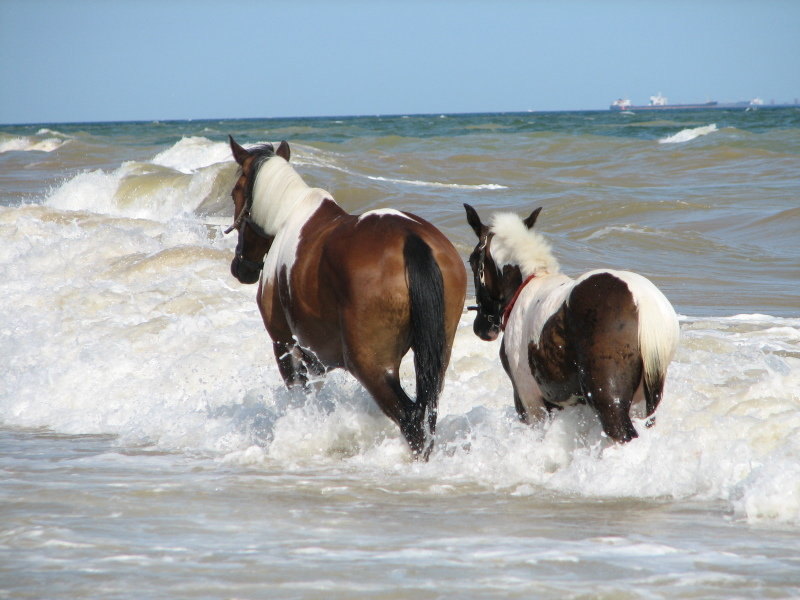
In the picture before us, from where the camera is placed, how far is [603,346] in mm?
3812

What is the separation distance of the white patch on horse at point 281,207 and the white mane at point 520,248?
3.03 ft

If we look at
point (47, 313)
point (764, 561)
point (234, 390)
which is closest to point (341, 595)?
point (764, 561)

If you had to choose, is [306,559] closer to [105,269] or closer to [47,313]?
[47,313]

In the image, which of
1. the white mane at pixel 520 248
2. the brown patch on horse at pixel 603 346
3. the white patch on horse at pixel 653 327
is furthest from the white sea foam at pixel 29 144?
the white patch on horse at pixel 653 327

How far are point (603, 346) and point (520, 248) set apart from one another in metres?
0.81

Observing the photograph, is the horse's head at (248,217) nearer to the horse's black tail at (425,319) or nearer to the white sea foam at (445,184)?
the horse's black tail at (425,319)

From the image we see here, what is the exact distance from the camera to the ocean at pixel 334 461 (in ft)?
10.1

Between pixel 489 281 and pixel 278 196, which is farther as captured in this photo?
pixel 278 196

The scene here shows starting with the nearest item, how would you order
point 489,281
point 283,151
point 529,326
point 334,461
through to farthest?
1. point 529,326
2. point 489,281
3. point 334,461
4. point 283,151

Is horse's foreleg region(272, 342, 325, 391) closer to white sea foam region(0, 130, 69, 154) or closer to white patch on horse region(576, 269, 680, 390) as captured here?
white patch on horse region(576, 269, 680, 390)

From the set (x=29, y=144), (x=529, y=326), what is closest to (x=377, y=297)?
(x=529, y=326)

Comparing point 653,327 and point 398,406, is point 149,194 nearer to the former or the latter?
point 398,406

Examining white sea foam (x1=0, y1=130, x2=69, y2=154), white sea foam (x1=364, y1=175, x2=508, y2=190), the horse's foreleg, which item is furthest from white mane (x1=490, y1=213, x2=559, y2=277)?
white sea foam (x1=0, y1=130, x2=69, y2=154)

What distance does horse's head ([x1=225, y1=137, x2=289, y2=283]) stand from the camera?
5.41 m
